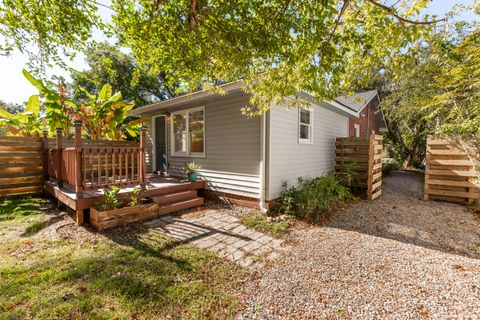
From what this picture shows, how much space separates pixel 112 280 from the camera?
2.48m

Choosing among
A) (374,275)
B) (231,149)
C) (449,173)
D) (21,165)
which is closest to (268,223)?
(374,275)

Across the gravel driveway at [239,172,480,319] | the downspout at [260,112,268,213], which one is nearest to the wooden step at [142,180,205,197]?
the downspout at [260,112,268,213]

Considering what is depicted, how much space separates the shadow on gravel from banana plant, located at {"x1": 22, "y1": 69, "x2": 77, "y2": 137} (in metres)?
7.93

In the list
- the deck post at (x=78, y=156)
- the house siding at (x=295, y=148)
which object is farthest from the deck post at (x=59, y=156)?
the house siding at (x=295, y=148)

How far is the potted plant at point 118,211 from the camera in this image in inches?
154

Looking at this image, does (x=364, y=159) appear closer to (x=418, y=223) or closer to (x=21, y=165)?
(x=418, y=223)

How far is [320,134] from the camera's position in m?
7.79

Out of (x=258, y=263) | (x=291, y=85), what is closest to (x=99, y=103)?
(x=291, y=85)

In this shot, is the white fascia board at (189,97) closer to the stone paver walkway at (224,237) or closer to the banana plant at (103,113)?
the banana plant at (103,113)

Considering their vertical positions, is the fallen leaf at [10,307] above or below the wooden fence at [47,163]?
below

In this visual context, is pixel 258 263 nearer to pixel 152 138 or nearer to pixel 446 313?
pixel 446 313

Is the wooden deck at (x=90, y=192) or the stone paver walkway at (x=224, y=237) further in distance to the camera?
the wooden deck at (x=90, y=192)

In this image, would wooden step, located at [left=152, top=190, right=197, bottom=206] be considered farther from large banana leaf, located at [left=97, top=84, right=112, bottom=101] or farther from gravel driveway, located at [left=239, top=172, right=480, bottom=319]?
large banana leaf, located at [left=97, top=84, right=112, bottom=101]

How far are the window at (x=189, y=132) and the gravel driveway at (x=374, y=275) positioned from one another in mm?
4151
